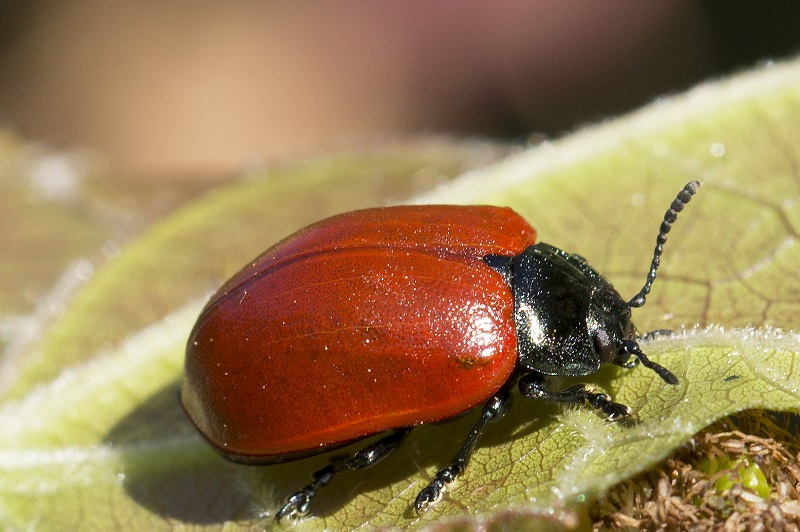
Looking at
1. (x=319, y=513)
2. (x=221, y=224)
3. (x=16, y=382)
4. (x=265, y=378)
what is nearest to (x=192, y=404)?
(x=265, y=378)

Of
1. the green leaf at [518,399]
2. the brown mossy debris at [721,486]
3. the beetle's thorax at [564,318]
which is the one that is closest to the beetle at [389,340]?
the beetle's thorax at [564,318]

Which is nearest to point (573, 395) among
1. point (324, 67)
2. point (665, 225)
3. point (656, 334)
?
point (656, 334)

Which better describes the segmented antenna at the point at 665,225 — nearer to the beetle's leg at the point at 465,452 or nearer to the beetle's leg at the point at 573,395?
the beetle's leg at the point at 573,395

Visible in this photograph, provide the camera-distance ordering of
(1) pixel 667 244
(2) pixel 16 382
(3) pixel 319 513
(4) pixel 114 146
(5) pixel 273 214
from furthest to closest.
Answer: (4) pixel 114 146, (5) pixel 273 214, (2) pixel 16 382, (1) pixel 667 244, (3) pixel 319 513

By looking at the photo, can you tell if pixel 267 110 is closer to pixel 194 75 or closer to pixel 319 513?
pixel 194 75

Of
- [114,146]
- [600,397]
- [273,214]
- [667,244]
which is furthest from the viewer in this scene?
[114,146]

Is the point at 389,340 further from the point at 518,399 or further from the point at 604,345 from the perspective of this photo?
the point at 604,345

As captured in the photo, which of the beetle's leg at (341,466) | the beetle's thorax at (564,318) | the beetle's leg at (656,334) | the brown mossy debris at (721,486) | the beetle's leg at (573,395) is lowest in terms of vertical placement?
the beetle's leg at (341,466)
